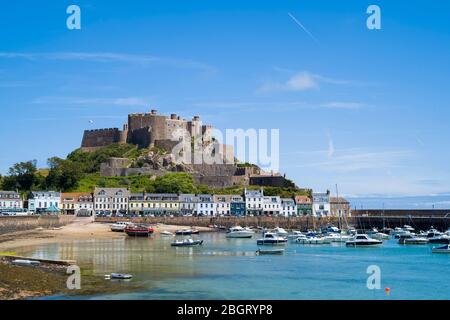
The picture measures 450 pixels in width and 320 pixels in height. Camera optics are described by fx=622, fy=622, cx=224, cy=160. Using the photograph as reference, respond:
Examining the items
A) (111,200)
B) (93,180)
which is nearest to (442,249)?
(111,200)

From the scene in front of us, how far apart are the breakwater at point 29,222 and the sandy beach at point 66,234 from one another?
3.32 feet

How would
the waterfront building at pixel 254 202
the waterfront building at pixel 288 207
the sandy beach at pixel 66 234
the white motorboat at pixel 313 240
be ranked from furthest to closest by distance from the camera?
1. the waterfront building at pixel 288 207
2. the waterfront building at pixel 254 202
3. the white motorboat at pixel 313 240
4. the sandy beach at pixel 66 234

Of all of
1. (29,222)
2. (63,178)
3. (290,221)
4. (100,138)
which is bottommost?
(290,221)

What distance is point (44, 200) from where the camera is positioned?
75.7 m

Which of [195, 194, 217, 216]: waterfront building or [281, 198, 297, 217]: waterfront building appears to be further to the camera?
[281, 198, 297, 217]: waterfront building

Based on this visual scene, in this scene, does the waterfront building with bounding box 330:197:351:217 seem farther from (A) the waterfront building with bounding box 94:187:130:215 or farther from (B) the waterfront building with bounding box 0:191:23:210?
(B) the waterfront building with bounding box 0:191:23:210

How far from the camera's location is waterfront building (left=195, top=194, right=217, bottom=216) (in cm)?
7975

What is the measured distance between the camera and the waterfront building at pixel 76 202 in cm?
7594

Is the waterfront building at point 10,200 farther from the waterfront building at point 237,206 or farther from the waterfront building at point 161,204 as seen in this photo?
the waterfront building at point 237,206

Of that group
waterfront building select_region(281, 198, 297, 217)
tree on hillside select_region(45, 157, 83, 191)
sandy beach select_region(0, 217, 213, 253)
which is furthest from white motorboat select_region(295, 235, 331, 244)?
tree on hillside select_region(45, 157, 83, 191)

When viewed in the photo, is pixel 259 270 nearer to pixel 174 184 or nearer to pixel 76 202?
pixel 76 202

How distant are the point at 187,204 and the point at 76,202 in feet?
45.5

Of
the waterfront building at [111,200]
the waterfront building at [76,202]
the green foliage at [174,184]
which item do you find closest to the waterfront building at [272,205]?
the green foliage at [174,184]

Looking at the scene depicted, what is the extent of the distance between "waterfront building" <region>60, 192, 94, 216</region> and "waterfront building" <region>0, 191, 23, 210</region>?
5.07 metres
